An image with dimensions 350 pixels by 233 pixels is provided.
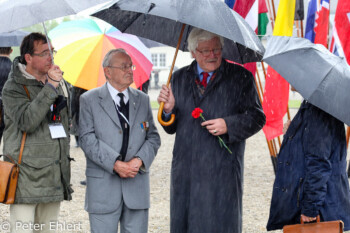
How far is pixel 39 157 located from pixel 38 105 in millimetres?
381

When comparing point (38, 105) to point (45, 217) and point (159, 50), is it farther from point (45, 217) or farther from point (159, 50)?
point (159, 50)

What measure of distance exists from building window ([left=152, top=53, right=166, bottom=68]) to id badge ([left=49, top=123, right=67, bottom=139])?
52.6 m

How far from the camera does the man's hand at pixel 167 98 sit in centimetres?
377

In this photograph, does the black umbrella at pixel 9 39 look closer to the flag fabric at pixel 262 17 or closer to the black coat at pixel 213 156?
the flag fabric at pixel 262 17

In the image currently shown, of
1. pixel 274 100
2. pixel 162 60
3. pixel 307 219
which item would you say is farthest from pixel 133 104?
pixel 162 60

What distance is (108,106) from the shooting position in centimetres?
389

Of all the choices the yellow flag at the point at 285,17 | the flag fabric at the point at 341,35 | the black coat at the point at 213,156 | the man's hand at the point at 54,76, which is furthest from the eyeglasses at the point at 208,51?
the flag fabric at the point at 341,35

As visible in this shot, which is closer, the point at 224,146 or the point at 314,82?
the point at 314,82

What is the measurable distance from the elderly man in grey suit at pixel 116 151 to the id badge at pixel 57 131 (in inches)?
5.3

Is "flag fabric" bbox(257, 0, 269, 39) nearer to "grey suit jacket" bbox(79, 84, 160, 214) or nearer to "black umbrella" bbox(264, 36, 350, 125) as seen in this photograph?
"grey suit jacket" bbox(79, 84, 160, 214)

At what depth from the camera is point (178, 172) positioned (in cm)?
391

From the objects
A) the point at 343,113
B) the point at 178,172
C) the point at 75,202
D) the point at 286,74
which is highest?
the point at 286,74

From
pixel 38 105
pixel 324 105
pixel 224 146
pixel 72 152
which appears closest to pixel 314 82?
pixel 324 105

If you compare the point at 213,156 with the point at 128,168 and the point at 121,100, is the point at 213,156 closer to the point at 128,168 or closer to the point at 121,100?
the point at 128,168
